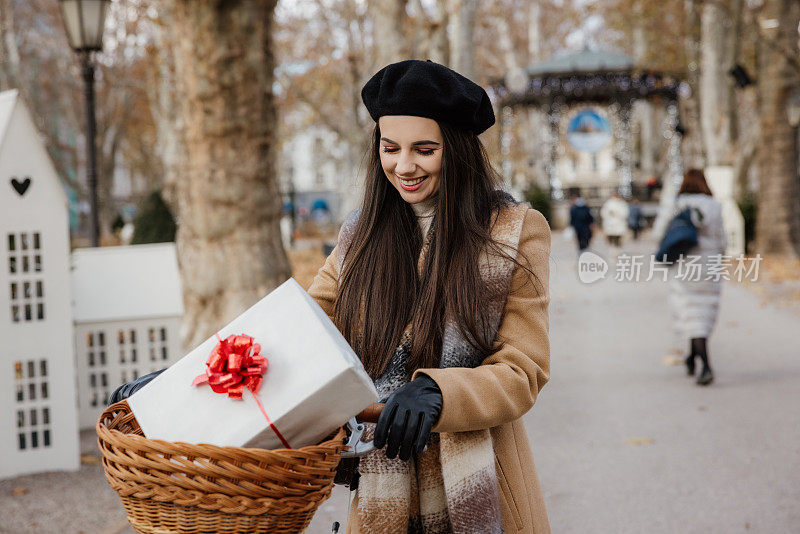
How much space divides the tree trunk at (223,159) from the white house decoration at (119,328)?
3.07ft

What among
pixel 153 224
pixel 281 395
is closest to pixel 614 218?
pixel 153 224

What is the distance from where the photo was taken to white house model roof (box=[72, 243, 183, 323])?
6.50 metres

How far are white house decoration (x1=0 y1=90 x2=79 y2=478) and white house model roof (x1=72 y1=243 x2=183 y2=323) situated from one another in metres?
1.17

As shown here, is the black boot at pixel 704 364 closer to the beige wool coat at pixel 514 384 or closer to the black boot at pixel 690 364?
the black boot at pixel 690 364

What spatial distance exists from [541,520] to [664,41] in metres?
30.6

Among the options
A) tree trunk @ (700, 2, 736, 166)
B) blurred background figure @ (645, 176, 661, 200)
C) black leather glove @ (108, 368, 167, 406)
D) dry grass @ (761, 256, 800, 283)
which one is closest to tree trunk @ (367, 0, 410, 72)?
dry grass @ (761, 256, 800, 283)

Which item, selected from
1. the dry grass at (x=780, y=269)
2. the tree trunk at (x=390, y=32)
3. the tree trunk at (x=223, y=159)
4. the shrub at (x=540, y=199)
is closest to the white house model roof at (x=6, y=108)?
the tree trunk at (x=223, y=159)

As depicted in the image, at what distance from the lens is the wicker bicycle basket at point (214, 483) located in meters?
1.48

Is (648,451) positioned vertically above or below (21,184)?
below

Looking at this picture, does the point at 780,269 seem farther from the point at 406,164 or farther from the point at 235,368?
the point at 235,368

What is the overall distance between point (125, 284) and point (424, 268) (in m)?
5.04

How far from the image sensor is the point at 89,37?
9070 mm

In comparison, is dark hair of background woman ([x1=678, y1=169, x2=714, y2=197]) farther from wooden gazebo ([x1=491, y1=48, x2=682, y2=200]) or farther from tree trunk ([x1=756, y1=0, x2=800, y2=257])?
wooden gazebo ([x1=491, y1=48, x2=682, y2=200])

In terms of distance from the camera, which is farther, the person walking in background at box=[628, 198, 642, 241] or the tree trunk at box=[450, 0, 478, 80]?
the person walking in background at box=[628, 198, 642, 241]
